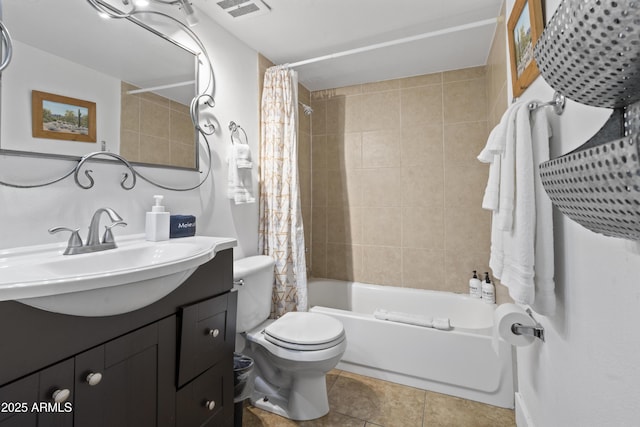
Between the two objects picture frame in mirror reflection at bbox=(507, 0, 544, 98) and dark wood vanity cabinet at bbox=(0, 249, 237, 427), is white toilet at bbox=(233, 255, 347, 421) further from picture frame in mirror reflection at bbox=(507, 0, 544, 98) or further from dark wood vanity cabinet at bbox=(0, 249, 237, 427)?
picture frame in mirror reflection at bbox=(507, 0, 544, 98)

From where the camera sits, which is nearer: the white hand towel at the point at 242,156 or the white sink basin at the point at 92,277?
the white sink basin at the point at 92,277

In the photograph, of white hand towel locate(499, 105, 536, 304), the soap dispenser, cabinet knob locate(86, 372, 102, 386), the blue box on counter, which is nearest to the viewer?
cabinet knob locate(86, 372, 102, 386)

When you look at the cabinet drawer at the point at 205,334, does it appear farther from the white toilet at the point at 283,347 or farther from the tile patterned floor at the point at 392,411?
the tile patterned floor at the point at 392,411

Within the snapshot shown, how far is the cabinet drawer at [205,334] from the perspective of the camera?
1056 mm

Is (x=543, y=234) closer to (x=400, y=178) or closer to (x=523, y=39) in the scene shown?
(x=523, y=39)

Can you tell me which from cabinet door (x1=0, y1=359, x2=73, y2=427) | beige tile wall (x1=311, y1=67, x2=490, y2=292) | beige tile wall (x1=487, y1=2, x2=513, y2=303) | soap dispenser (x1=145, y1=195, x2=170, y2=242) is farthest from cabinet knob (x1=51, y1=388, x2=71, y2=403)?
beige tile wall (x1=311, y1=67, x2=490, y2=292)

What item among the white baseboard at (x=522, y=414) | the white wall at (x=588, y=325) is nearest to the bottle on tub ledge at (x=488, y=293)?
the white baseboard at (x=522, y=414)

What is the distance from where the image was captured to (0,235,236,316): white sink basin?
66cm

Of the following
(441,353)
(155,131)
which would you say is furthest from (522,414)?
(155,131)

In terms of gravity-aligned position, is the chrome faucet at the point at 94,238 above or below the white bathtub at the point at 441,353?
above

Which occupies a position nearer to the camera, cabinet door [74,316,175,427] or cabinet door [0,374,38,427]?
cabinet door [0,374,38,427]

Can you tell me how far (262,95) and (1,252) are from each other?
1.75 meters

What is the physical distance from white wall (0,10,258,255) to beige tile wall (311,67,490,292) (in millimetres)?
948

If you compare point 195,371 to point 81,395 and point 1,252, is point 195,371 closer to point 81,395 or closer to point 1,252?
point 81,395
